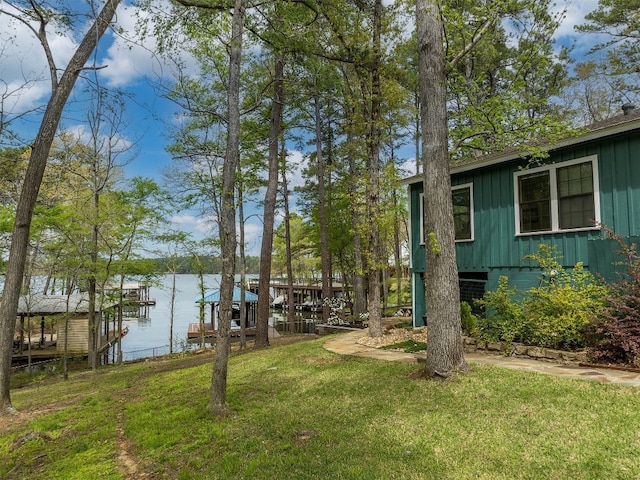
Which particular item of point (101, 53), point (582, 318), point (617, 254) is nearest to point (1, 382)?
point (101, 53)

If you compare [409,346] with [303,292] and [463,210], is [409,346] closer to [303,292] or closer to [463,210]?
[463,210]

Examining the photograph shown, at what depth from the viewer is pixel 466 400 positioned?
4223mm

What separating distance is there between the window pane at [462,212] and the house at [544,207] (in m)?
0.02

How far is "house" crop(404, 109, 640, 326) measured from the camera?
269 inches

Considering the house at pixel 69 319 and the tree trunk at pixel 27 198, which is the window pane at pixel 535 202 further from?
the house at pixel 69 319

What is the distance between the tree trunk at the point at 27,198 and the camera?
622 centimetres

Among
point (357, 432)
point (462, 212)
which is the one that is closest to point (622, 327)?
point (357, 432)

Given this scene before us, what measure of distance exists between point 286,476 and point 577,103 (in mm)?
20211

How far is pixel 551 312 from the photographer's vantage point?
20.7 ft

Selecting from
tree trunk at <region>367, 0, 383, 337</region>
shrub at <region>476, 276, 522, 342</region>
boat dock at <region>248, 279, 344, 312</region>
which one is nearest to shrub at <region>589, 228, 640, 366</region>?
shrub at <region>476, 276, 522, 342</region>

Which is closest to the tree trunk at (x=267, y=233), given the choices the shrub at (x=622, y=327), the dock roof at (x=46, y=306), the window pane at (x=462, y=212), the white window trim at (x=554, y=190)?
the window pane at (x=462, y=212)

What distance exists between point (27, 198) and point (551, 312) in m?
8.72

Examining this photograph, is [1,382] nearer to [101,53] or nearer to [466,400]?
[101,53]

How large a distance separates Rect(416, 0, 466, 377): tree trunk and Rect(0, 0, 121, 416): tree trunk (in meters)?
5.06
